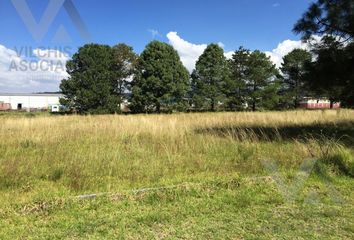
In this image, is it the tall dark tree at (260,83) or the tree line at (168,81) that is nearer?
the tree line at (168,81)

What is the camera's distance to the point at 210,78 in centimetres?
4628

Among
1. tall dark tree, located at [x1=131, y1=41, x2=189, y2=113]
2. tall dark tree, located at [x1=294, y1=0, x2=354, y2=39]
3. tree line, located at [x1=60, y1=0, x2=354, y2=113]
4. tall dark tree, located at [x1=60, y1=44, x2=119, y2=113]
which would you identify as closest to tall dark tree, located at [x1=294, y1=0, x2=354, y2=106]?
tall dark tree, located at [x1=294, y1=0, x2=354, y2=39]

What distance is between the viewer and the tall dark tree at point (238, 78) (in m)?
47.2

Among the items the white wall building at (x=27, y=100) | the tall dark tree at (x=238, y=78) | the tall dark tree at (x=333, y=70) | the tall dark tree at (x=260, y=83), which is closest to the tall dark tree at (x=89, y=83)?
the tall dark tree at (x=238, y=78)

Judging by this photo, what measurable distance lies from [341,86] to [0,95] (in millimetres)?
88393

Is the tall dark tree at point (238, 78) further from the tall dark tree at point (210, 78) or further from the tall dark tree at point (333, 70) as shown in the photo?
the tall dark tree at point (333, 70)

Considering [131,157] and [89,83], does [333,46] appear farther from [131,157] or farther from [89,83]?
[89,83]

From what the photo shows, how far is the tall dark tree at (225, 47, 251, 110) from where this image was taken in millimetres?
47219

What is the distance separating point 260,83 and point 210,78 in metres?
7.21

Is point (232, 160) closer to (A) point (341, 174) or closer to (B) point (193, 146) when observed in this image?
(B) point (193, 146)

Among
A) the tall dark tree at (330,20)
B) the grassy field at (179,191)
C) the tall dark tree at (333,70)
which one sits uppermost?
the tall dark tree at (330,20)

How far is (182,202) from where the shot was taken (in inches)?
201

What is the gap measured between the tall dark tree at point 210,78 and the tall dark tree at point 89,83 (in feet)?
34.8

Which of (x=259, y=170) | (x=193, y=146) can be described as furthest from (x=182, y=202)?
(x=193, y=146)
